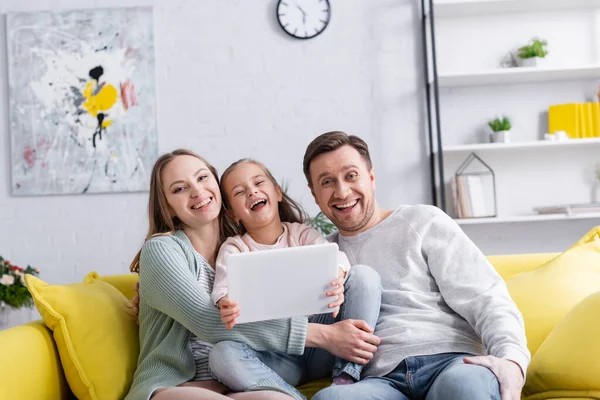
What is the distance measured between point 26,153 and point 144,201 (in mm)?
658

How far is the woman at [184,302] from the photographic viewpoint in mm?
1754

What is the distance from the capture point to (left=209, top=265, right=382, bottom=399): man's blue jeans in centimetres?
170

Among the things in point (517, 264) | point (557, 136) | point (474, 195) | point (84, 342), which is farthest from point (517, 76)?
point (84, 342)

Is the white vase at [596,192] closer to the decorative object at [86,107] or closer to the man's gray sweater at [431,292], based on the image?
the man's gray sweater at [431,292]

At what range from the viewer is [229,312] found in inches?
65.4

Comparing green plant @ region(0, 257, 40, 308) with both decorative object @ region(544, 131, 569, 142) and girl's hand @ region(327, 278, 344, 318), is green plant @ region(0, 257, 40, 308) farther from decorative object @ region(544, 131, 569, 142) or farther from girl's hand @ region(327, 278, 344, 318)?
decorative object @ region(544, 131, 569, 142)

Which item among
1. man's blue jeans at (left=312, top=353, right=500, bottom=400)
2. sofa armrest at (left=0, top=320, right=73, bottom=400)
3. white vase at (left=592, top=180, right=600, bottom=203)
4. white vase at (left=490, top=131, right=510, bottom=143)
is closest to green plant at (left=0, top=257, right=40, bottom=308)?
sofa armrest at (left=0, top=320, right=73, bottom=400)

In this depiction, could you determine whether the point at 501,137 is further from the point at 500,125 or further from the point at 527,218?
the point at 527,218

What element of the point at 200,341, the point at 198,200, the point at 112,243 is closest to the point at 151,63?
the point at 112,243

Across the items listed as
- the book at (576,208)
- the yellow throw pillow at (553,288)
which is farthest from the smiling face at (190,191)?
the book at (576,208)

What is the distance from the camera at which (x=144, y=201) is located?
370cm

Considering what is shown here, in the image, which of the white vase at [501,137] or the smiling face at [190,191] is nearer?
the smiling face at [190,191]

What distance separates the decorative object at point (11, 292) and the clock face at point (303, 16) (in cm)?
176

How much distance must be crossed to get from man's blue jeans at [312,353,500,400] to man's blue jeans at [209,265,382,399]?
0.10 meters
